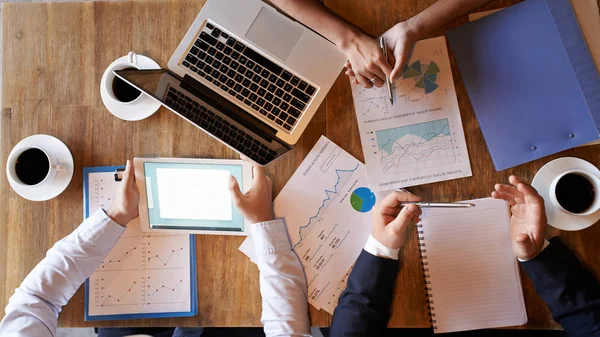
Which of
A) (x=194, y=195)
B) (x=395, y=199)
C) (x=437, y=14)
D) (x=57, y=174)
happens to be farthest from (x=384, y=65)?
(x=57, y=174)

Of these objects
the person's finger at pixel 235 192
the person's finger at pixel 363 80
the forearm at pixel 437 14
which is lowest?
the person's finger at pixel 235 192

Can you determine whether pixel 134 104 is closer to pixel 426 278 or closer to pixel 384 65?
pixel 384 65

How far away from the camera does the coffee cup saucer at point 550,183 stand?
0.85 meters

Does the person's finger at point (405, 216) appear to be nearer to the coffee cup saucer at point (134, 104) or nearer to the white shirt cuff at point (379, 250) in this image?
the white shirt cuff at point (379, 250)

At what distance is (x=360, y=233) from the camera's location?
91 centimetres

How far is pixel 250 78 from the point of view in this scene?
2.91ft

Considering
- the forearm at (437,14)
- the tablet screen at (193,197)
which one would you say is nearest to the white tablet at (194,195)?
the tablet screen at (193,197)

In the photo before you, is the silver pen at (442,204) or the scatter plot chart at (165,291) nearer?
the silver pen at (442,204)

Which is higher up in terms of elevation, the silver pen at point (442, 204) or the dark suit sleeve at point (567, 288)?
the silver pen at point (442, 204)

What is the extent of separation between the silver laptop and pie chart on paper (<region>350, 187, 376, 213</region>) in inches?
6.9

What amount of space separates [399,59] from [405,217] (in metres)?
0.31

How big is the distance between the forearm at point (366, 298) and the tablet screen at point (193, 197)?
260 millimetres

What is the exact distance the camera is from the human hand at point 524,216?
815mm

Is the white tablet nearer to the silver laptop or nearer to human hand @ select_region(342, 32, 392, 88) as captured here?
the silver laptop
